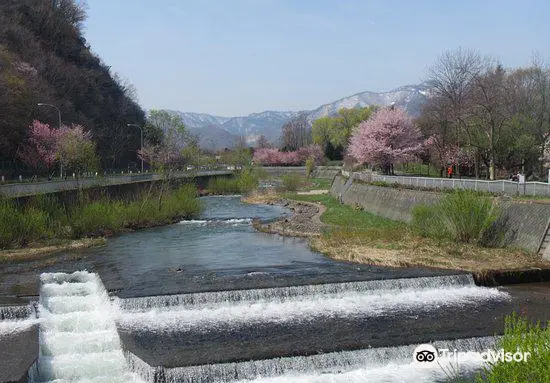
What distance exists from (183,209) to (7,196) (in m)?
14.2

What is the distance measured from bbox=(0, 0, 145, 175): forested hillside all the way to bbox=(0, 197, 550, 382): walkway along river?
1403 inches

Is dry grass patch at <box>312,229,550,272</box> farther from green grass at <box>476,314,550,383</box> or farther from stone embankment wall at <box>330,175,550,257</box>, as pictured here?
green grass at <box>476,314,550,383</box>

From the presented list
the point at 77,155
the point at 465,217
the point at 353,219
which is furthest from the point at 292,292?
the point at 77,155

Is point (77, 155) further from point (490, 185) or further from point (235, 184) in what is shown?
point (235, 184)

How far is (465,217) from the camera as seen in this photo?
72.4 ft

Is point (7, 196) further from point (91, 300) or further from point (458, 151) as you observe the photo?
point (458, 151)

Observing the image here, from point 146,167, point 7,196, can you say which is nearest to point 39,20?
point 146,167

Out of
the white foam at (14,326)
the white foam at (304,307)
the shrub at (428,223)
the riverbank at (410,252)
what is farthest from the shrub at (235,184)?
the white foam at (14,326)

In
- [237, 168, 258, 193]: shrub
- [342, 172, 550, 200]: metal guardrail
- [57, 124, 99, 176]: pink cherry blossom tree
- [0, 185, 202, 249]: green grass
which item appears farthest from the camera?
[237, 168, 258, 193]: shrub

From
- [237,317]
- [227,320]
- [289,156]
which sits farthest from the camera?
[289,156]

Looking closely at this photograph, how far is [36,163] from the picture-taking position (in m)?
54.2

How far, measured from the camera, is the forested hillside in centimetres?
5072

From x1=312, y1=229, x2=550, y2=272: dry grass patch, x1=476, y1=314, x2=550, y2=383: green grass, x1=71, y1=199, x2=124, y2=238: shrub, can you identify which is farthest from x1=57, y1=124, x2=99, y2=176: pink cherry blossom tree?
x1=476, y1=314, x2=550, y2=383: green grass

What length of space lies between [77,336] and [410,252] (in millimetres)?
13566
